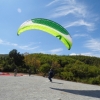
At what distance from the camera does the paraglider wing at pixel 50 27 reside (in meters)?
16.4

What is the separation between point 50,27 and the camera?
1652cm

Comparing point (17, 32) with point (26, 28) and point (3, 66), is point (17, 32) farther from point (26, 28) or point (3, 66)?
point (3, 66)

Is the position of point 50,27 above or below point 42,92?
above

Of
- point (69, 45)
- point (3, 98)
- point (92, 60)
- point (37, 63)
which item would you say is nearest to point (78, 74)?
point (37, 63)

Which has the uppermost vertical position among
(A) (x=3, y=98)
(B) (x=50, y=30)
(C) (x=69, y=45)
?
(B) (x=50, y=30)

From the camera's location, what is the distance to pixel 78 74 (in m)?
50.7

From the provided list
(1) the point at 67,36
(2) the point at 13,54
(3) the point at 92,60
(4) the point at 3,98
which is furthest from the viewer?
(3) the point at 92,60

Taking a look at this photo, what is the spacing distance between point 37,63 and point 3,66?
14835mm

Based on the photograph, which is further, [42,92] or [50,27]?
[50,27]

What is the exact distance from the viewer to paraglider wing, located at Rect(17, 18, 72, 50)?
53.9ft

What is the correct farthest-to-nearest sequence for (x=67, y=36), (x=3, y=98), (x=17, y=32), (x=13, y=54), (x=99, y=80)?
(x=13, y=54)
(x=99, y=80)
(x=17, y=32)
(x=67, y=36)
(x=3, y=98)

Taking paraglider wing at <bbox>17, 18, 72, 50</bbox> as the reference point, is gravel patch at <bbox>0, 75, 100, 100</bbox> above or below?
below

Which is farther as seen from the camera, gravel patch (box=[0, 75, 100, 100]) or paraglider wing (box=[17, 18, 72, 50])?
paraglider wing (box=[17, 18, 72, 50])

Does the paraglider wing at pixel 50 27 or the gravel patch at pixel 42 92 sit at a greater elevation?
the paraglider wing at pixel 50 27
